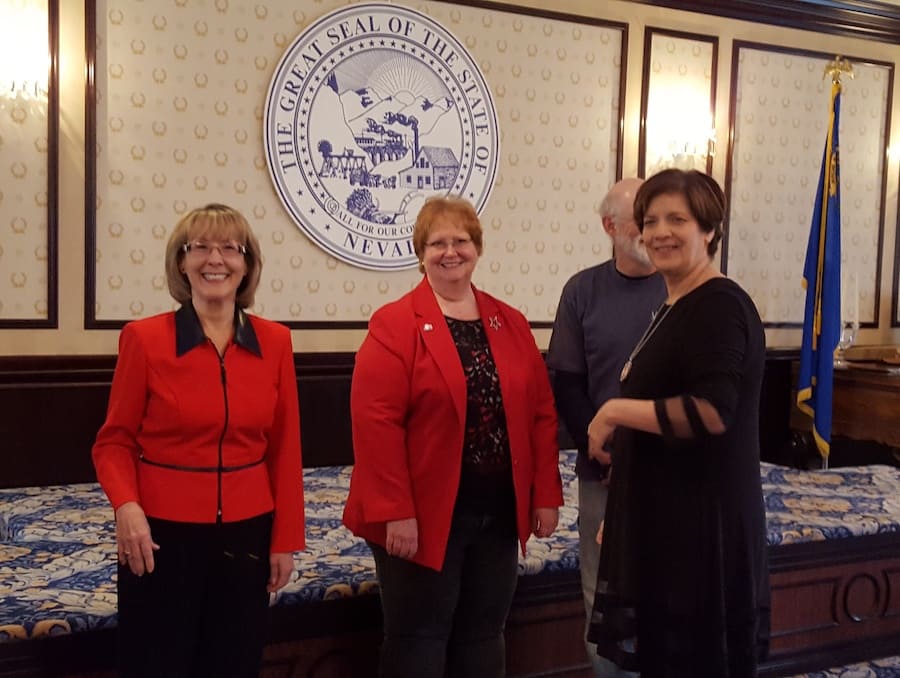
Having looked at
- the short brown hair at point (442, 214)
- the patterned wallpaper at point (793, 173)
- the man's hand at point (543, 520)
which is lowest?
the man's hand at point (543, 520)

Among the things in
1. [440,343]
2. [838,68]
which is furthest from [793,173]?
[440,343]

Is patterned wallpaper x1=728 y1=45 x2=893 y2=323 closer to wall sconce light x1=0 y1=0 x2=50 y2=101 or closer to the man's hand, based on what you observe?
the man's hand

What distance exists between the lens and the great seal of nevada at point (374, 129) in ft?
12.1

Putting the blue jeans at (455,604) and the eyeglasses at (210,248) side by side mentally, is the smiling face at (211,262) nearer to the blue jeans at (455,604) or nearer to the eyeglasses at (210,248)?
the eyeglasses at (210,248)

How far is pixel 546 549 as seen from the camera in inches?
105

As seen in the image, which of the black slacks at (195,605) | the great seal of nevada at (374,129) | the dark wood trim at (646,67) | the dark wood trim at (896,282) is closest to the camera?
the black slacks at (195,605)

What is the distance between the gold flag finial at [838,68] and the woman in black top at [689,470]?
3239 millimetres

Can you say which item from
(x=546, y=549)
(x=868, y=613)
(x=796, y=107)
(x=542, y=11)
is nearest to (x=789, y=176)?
(x=796, y=107)

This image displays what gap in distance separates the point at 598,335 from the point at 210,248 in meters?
0.89

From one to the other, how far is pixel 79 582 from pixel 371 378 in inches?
38.6

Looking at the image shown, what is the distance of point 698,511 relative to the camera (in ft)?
5.24

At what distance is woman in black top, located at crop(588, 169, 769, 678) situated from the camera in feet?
5.18

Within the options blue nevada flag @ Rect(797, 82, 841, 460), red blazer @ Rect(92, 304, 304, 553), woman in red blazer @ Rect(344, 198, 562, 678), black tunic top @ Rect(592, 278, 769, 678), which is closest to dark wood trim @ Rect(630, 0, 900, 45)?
blue nevada flag @ Rect(797, 82, 841, 460)

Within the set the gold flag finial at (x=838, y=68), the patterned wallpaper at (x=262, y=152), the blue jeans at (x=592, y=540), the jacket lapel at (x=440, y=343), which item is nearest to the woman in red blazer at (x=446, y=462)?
the jacket lapel at (x=440, y=343)
